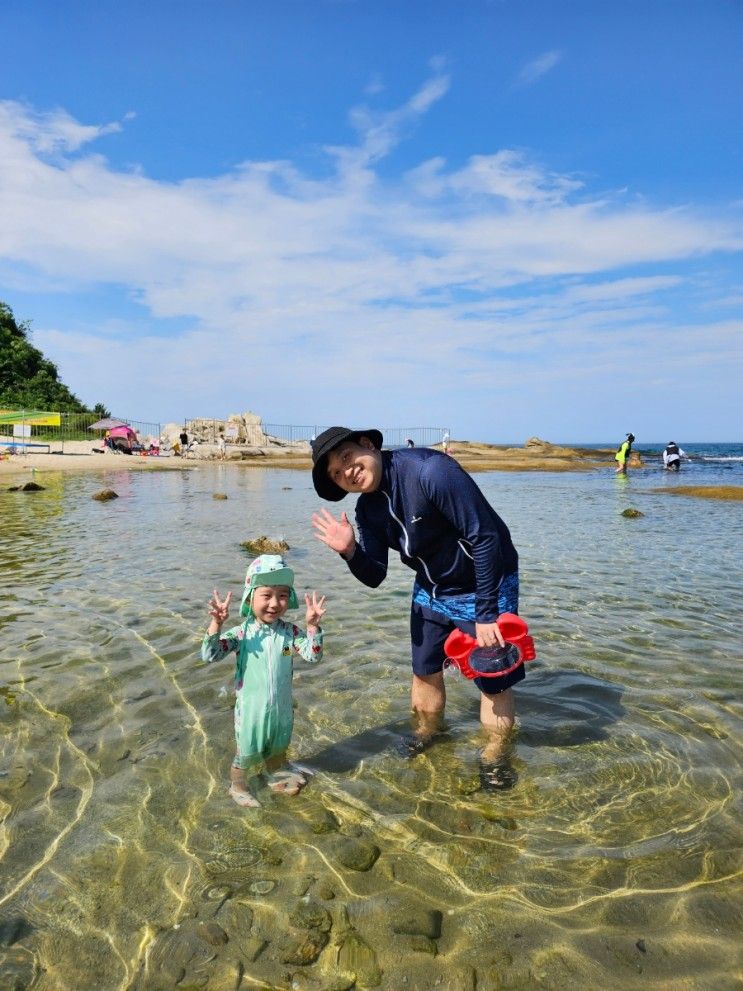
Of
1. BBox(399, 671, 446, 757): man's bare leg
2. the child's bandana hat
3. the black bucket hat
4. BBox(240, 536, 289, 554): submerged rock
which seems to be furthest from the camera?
BBox(240, 536, 289, 554): submerged rock

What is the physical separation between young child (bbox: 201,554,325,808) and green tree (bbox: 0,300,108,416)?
49281mm

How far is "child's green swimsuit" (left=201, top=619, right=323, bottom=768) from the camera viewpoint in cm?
371

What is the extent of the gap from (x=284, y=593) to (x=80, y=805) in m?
1.68

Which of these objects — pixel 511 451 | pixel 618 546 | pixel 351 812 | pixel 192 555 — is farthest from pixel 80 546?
pixel 511 451

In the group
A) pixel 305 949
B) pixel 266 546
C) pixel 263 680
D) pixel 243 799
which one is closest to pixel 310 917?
pixel 305 949

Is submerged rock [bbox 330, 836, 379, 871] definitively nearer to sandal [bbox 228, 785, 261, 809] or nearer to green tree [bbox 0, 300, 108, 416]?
sandal [bbox 228, 785, 261, 809]

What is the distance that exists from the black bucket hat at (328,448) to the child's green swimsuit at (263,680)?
87 centimetres

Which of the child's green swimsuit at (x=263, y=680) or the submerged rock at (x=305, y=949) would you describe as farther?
the child's green swimsuit at (x=263, y=680)

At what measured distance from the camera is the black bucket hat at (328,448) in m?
3.48

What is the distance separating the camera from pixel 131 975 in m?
2.46

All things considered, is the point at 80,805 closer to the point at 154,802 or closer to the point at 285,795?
the point at 154,802

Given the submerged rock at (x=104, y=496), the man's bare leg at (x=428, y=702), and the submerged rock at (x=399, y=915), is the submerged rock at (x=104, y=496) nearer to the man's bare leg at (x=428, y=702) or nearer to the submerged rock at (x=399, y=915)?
the man's bare leg at (x=428, y=702)

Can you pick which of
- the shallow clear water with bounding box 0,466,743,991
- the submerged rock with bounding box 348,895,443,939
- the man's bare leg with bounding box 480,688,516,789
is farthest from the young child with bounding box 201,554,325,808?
the man's bare leg with bounding box 480,688,516,789

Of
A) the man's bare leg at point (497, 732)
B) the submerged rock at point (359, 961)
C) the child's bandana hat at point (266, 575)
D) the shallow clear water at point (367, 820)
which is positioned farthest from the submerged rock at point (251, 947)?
the man's bare leg at point (497, 732)
